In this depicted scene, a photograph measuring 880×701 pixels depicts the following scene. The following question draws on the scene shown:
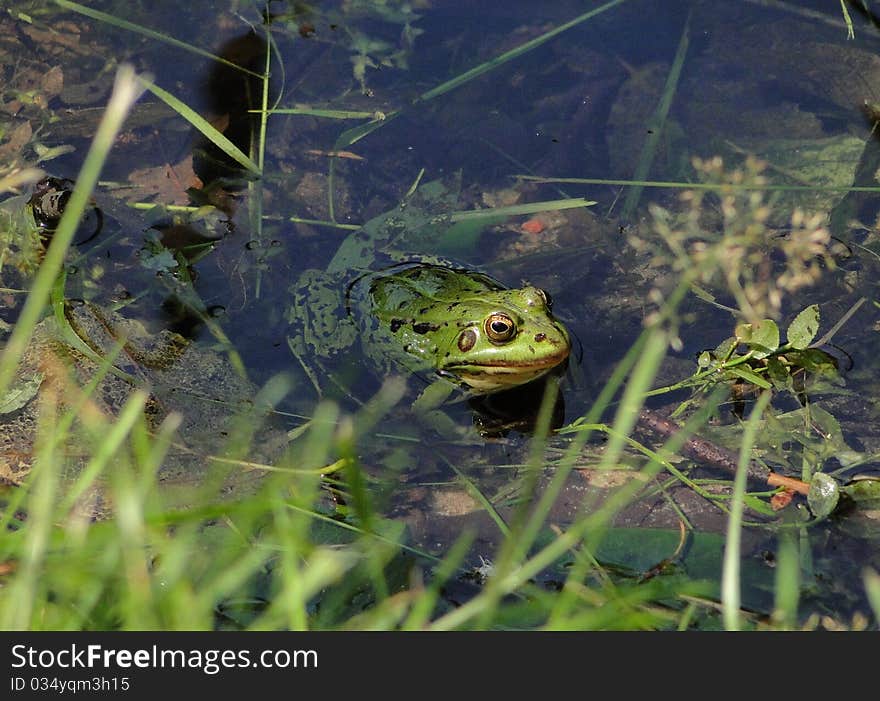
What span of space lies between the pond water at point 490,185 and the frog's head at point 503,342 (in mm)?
208

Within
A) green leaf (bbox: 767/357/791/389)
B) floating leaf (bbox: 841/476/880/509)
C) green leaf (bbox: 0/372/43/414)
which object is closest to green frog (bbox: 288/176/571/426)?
green leaf (bbox: 767/357/791/389)

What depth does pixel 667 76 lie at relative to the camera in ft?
18.6

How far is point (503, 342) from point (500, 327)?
0.08 meters

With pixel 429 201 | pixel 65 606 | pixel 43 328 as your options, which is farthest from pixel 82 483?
pixel 429 201

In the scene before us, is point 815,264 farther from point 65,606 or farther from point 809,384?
point 65,606

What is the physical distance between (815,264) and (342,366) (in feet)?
8.23

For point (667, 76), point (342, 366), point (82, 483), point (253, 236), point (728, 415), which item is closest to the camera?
point (82, 483)

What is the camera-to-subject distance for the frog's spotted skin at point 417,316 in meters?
4.39

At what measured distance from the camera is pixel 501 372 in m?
4.48

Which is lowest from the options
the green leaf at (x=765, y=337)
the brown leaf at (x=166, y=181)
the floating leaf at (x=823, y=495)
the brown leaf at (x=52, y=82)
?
the floating leaf at (x=823, y=495)

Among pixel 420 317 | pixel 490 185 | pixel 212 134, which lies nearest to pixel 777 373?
pixel 420 317

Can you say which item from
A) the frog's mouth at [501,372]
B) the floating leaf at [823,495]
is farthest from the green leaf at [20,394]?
the floating leaf at [823,495]

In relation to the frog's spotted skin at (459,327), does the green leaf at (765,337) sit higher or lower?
lower

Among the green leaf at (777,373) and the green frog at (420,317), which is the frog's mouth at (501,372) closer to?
the green frog at (420,317)
